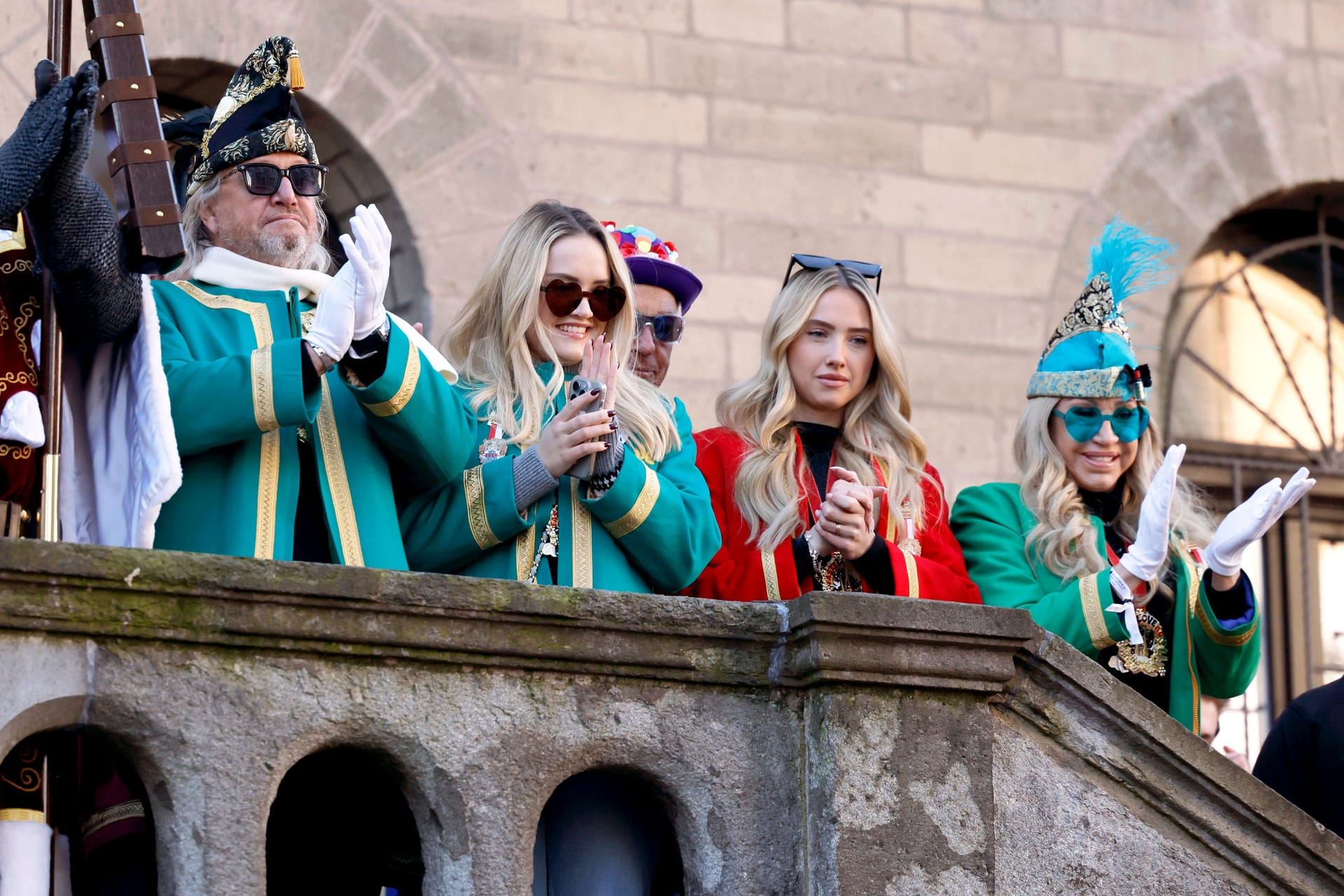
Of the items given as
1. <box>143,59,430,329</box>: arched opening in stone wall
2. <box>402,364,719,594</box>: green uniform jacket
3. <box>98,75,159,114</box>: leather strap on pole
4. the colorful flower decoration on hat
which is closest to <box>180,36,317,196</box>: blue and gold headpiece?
<box>98,75,159,114</box>: leather strap on pole

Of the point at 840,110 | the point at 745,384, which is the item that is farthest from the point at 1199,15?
the point at 745,384

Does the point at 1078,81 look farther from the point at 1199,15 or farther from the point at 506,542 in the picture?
the point at 506,542

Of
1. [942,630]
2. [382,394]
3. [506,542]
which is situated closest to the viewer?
[942,630]

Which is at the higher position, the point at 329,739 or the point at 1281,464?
the point at 1281,464

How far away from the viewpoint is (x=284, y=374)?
11.9 ft

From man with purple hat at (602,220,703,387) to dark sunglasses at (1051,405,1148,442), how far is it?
39.1 inches

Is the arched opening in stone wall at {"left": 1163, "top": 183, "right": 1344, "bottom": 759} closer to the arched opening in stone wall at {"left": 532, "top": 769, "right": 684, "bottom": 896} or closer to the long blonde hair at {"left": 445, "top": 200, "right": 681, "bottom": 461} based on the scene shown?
the long blonde hair at {"left": 445, "top": 200, "right": 681, "bottom": 461}

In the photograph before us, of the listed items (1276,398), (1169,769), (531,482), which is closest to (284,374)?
(531,482)

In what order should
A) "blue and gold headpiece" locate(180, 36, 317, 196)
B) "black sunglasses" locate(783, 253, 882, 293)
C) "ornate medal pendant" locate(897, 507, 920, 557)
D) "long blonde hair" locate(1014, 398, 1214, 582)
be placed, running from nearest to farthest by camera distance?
"blue and gold headpiece" locate(180, 36, 317, 196), "ornate medal pendant" locate(897, 507, 920, 557), "long blonde hair" locate(1014, 398, 1214, 582), "black sunglasses" locate(783, 253, 882, 293)

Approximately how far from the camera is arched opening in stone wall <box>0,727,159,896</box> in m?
3.29

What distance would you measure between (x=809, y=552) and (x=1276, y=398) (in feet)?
14.4

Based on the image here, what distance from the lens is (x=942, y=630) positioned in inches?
137

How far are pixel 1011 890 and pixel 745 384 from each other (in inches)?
60.5

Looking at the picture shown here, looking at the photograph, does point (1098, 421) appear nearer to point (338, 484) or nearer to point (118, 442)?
point (338, 484)
